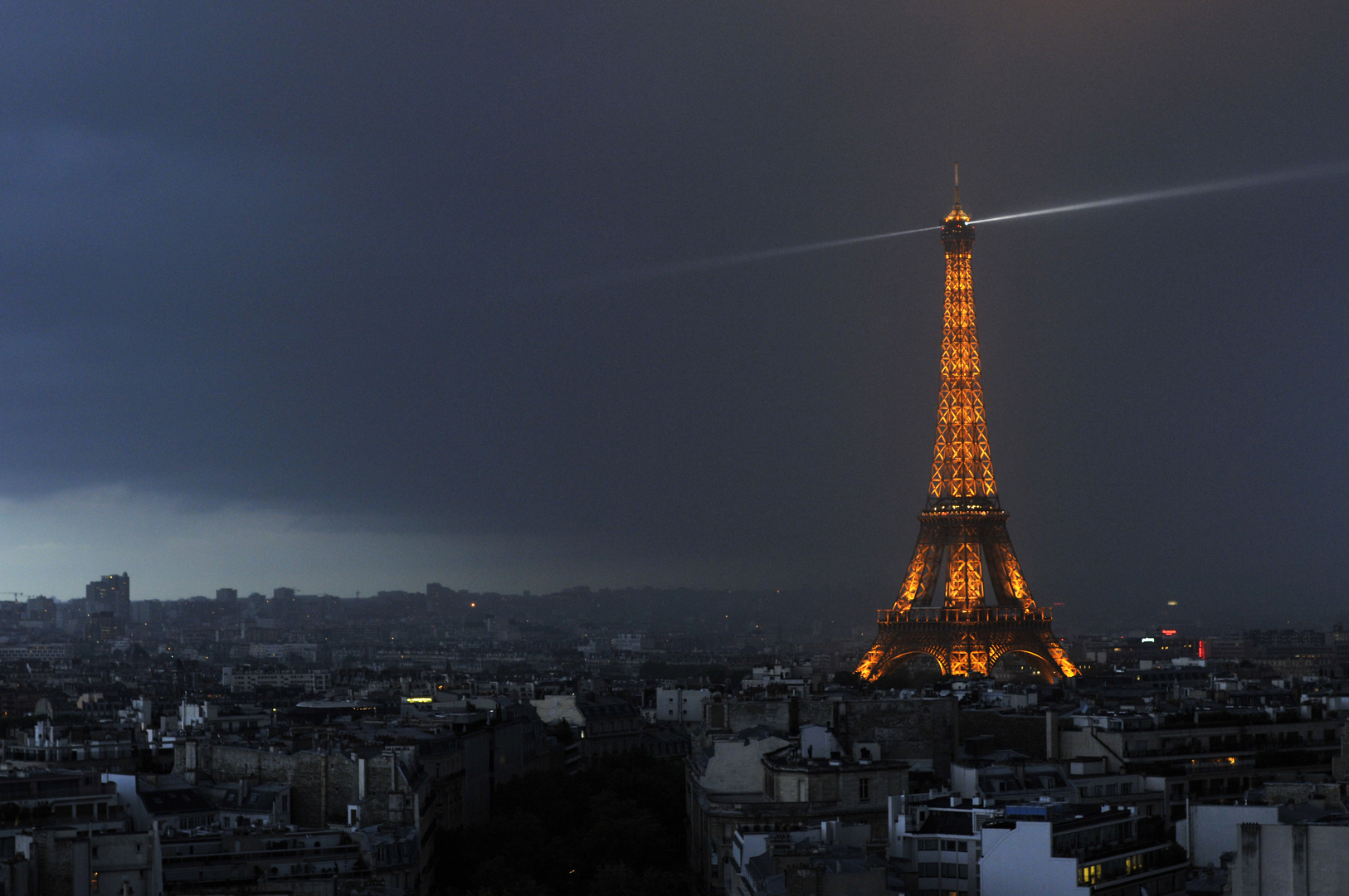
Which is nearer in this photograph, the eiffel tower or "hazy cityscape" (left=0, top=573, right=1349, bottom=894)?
"hazy cityscape" (left=0, top=573, right=1349, bottom=894)

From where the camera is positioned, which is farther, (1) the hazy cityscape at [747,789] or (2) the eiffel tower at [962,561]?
(2) the eiffel tower at [962,561]

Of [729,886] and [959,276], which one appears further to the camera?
[959,276]

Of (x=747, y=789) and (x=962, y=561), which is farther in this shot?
(x=962, y=561)

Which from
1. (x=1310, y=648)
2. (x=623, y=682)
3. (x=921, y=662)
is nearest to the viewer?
(x=921, y=662)

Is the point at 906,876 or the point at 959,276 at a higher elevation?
the point at 959,276

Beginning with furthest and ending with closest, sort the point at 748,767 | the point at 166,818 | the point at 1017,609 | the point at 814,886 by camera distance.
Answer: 1. the point at 1017,609
2. the point at 748,767
3. the point at 166,818
4. the point at 814,886

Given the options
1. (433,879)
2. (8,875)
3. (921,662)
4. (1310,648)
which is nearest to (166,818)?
(433,879)

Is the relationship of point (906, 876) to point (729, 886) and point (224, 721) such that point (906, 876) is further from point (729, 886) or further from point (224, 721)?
point (224, 721)
